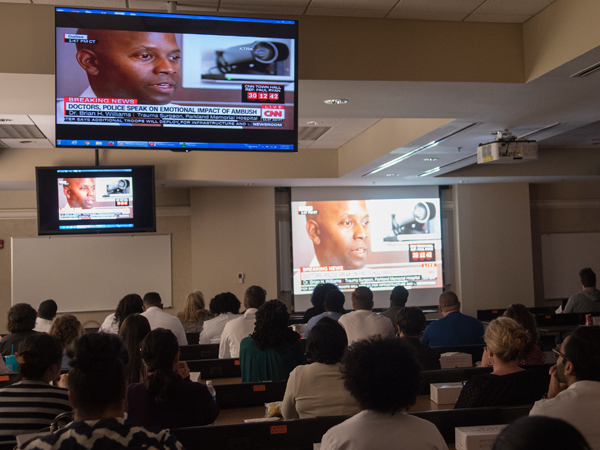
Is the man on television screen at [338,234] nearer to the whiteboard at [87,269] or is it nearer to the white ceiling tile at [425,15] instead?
the whiteboard at [87,269]

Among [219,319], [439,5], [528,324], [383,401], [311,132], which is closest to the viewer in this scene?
[383,401]

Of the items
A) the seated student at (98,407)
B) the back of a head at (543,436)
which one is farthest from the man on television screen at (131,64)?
the back of a head at (543,436)

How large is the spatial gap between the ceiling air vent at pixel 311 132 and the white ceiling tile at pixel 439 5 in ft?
11.6

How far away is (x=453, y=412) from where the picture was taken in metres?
2.27

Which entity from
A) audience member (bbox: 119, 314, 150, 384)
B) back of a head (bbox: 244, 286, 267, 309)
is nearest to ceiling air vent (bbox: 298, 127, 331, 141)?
back of a head (bbox: 244, 286, 267, 309)

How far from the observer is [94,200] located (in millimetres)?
6758

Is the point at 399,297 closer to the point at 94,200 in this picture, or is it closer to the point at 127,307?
the point at 127,307

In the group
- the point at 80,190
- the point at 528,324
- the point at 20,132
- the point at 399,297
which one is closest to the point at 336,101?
the point at 528,324

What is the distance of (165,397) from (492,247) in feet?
28.7

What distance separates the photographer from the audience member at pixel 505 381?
2.46 metres

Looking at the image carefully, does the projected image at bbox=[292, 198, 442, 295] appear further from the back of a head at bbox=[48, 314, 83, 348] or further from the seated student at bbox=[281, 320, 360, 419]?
the seated student at bbox=[281, 320, 360, 419]

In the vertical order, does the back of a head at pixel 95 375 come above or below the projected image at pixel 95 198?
below

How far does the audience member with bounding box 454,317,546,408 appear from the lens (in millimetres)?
2459

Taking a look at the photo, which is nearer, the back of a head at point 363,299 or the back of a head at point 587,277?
the back of a head at point 363,299
